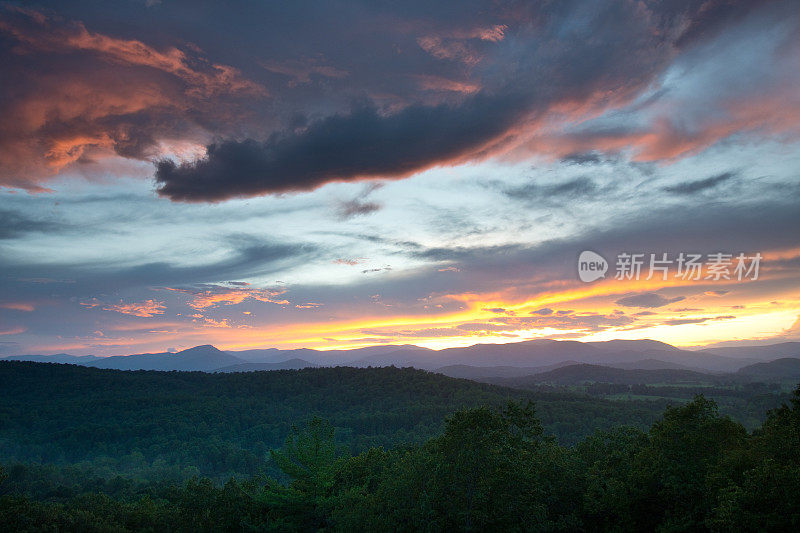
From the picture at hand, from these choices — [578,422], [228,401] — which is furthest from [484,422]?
[228,401]

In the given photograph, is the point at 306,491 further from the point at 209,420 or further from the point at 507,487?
the point at 209,420

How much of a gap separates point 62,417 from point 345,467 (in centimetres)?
17474

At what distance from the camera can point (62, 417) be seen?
529ft

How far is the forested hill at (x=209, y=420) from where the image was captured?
134m

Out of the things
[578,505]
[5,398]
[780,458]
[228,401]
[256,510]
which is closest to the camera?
[780,458]

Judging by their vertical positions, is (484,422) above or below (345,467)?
above

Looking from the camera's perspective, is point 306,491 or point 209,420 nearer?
point 306,491

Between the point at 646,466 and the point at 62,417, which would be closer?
the point at 646,466

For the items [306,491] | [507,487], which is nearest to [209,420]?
[306,491]

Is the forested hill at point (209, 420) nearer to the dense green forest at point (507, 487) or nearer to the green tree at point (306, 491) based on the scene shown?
the dense green forest at point (507, 487)

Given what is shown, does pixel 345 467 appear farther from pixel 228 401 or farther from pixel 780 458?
pixel 228 401

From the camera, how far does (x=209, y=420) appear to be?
16662 cm

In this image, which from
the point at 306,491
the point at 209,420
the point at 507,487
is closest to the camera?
the point at 507,487

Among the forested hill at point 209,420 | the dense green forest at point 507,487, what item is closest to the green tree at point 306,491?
the dense green forest at point 507,487
